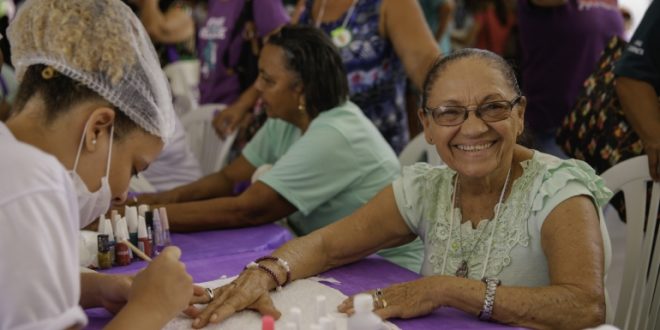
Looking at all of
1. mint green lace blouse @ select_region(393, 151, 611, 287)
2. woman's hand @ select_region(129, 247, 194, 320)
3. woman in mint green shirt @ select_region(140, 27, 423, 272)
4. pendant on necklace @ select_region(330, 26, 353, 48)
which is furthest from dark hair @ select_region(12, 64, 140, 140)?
pendant on necklace @ select_region(330, 26, 353, 48)

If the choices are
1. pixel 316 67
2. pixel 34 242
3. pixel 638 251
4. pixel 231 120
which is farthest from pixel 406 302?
pixel 231 120

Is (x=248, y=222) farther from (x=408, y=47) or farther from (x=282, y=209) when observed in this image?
(x=408, y=47)

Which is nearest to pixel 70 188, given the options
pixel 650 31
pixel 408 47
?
pixel 650 31

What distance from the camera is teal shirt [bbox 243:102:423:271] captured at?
2.84 metres

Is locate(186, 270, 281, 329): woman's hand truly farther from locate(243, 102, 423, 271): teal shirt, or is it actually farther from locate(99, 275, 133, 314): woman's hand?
locate(243, 102, 423, 271): teal shirt

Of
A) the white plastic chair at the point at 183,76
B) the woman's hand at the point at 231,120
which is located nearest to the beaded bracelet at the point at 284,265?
the woman's hand at the point at 231,120

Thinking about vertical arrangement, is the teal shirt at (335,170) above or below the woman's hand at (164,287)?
below

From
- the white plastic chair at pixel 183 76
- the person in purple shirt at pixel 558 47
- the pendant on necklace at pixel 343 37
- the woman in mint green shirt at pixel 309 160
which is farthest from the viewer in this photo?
the white plastic chair at pixel 183 76

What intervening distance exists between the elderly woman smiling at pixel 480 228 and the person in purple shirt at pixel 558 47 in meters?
1.80

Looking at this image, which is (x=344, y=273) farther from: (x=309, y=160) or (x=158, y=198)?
(x=158, y=198)

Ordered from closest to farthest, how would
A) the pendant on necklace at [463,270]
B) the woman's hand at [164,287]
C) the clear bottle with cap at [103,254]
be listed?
the woman's hand at [164,287] < the pendant on necklace at [463,270] < the clear bottle with cap at [103,254]

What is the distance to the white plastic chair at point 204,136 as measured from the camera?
14.6ft

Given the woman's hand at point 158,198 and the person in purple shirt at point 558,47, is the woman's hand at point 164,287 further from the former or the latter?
the person in purple shirt at point 558,47

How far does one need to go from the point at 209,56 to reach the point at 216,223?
208 cm
